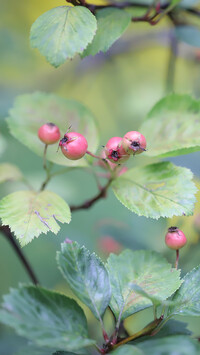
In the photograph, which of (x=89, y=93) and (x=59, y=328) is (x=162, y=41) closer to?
(x=89, y=93)

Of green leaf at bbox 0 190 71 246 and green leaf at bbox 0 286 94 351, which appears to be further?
green leaf at bbox 0 190 71 246

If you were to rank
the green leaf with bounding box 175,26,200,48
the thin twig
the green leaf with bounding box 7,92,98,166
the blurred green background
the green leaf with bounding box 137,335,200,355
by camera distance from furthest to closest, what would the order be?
the blurred green background, the green leaf with bounding box 175,26,200,48, the green leaf with bounding box 7,92,98,166, the thin twig, the green leaf with bounding box 137,335,200,355

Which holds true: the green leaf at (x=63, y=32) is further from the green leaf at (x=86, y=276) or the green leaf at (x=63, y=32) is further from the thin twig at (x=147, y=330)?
the thin twig at (x=147, y=330)

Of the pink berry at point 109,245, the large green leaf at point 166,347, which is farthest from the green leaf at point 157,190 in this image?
the pink berry at point 109,245

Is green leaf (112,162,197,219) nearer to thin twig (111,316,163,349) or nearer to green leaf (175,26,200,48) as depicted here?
thin twig (111,316,163,349)

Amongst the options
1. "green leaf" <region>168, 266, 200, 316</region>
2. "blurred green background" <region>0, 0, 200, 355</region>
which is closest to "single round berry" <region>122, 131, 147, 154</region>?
"green leaf" <region>168, 266, 200, 316</region>
